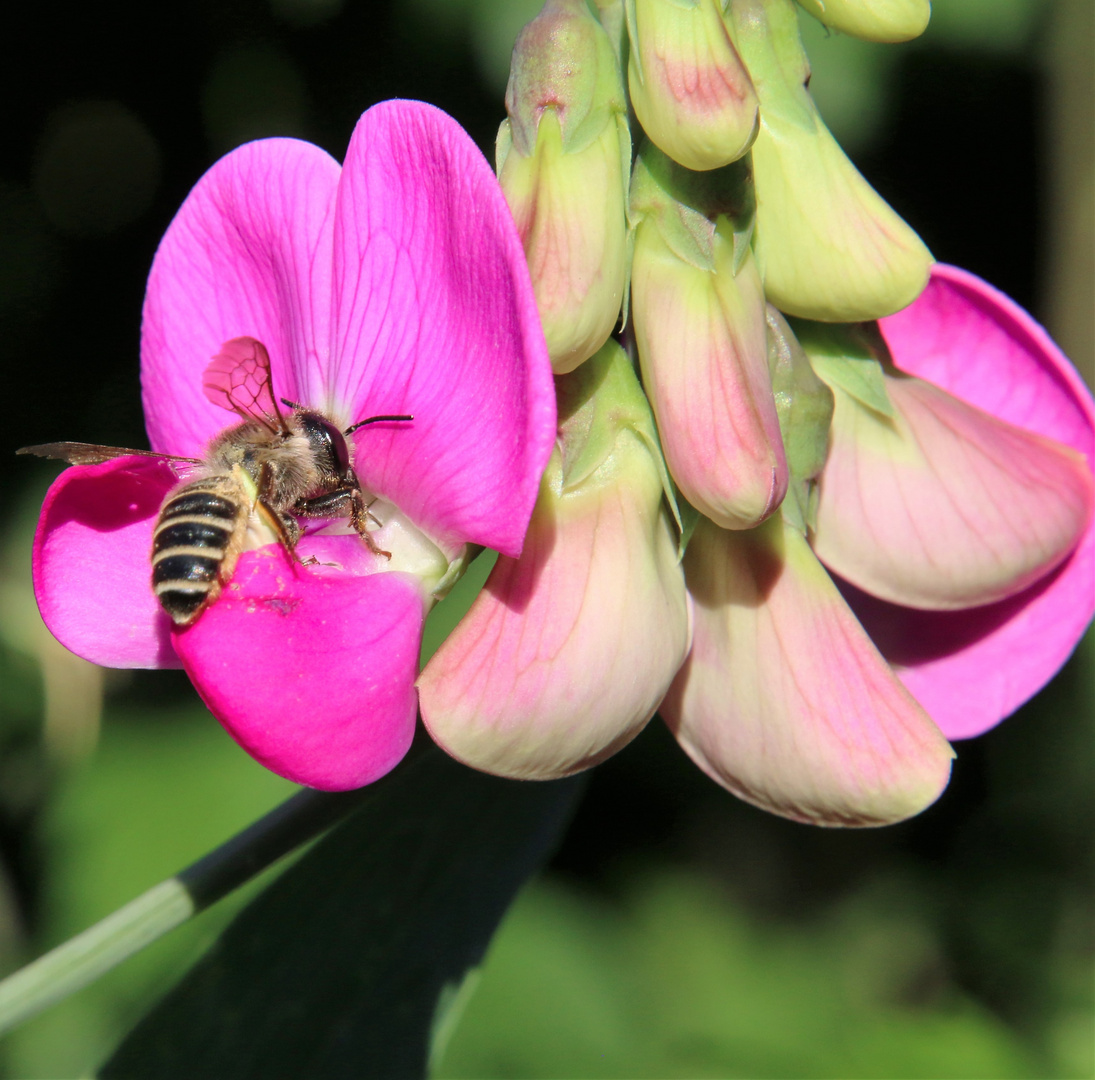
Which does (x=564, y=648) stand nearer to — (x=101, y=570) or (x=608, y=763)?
(x=101, y=570)

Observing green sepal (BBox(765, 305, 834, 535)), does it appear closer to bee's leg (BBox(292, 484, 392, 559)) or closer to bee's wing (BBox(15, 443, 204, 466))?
bee's leg (BBox(292, 484, 392, 559))

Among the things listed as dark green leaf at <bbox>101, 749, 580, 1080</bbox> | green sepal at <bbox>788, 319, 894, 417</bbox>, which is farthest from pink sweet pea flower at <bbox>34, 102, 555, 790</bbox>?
green sepal at <bbox>788, 319, 894, 417</bbox>

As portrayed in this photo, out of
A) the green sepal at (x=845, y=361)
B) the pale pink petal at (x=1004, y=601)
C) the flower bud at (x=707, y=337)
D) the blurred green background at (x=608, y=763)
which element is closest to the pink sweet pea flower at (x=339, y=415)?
the flower bud at (x=707, y=337)

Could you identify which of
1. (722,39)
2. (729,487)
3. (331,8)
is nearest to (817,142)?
(722,39)

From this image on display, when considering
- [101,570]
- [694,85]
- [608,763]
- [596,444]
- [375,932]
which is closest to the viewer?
[694,85]

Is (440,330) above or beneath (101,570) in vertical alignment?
above

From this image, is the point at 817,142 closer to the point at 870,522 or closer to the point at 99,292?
the point at 870,522

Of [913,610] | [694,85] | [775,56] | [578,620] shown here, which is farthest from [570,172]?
[913,610]
